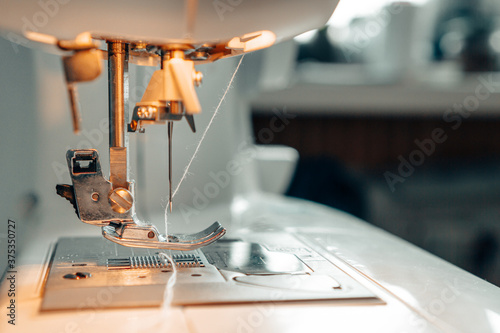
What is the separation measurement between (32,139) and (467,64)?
8.04 ft

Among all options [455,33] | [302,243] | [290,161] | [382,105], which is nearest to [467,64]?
[455,33]

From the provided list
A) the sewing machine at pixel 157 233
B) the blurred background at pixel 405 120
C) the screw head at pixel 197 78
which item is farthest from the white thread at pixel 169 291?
the blurred background at pixel 405 120

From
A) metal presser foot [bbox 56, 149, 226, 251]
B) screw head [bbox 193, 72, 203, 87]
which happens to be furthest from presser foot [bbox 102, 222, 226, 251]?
screw head [bbox 193, 72, 203, 87]

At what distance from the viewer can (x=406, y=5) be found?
2229 mm

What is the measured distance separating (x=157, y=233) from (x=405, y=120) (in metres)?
2.58

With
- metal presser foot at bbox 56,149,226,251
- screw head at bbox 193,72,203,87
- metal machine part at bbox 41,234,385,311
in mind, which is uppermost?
screw head at bbox 193,72,203,87

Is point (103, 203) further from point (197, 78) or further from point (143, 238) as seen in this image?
point (197, 78)

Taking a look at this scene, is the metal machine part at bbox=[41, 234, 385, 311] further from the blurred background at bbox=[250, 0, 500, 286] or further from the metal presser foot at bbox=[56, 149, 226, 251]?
the blurred background at bbox=[250, 0, 500, 286]

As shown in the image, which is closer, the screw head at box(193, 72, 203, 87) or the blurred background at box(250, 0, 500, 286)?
the screw head at box(193, 72, 203, 87)

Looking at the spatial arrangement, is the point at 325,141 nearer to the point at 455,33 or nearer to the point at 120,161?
the point at 455,33

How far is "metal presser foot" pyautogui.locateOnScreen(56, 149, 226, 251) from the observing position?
521 millimetres

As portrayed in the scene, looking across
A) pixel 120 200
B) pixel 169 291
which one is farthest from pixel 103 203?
pixel 169 291

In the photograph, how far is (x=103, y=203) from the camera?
0.52 meters

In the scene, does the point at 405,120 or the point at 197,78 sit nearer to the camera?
the point at 197,78
